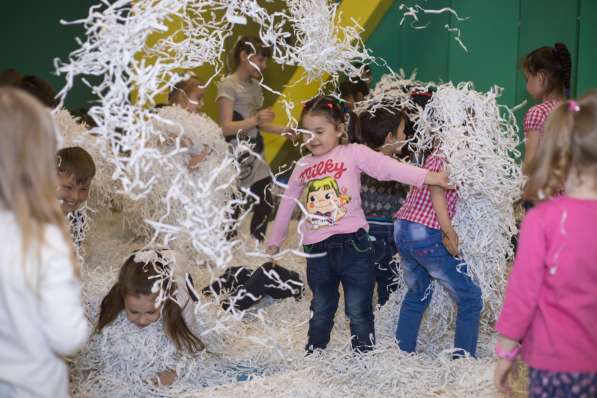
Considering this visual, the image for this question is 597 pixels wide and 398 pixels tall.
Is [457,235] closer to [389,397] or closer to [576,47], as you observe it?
[389,397]

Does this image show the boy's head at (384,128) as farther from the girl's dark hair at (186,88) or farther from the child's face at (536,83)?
the girl's dark hair at (186,88)

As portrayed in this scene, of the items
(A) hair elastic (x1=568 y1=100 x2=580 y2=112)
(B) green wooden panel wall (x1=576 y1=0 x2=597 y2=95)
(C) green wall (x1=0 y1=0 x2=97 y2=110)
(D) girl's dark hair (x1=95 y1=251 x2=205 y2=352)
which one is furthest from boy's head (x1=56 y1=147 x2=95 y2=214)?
(B) green wooden panel wall (x1=576 y1=0 x2=597 y2=95)

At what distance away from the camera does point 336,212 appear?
136 inches

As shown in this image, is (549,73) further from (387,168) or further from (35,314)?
(35,314)

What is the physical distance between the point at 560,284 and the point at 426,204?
1.44 meters

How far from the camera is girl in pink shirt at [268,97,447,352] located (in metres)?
3.46

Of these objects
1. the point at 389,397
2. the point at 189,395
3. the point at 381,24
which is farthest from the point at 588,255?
the point at 381,24

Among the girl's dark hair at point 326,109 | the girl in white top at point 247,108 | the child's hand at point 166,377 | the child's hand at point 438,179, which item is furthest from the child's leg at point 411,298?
the girl in white top at point 247,108

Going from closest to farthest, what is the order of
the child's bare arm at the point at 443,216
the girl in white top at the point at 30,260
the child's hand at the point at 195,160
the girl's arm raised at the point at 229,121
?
the girl in white top at the point at 30,260
the child's bare arm at the point at 443,216
the child's hand at the point at 195,160
the girl's arm raised at the point at 229,121

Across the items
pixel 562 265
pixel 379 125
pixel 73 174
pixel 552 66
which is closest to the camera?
pixel 562 265

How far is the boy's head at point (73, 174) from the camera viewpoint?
12.2 ft

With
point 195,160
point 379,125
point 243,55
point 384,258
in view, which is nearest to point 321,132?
point 379,125

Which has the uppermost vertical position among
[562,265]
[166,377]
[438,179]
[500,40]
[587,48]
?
[500,40]

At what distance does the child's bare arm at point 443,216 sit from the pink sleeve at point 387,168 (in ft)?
0.36
